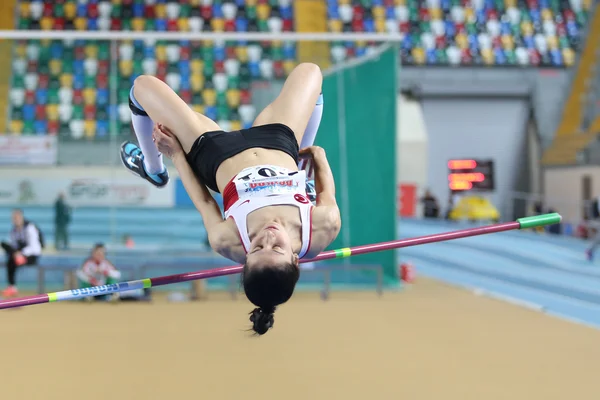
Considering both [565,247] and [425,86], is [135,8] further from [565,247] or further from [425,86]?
[565,247]

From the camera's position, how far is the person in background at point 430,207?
1653 cm

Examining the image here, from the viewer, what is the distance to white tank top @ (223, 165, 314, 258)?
3363 millimetres

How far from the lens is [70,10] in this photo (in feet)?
57.9

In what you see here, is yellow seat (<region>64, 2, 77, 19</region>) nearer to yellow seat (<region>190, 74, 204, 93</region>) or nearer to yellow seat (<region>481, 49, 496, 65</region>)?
yellow seat (<region>190, 74, 204, 93</region>)

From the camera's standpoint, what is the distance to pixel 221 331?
7.61m

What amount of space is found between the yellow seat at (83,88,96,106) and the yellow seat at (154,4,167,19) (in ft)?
25.7

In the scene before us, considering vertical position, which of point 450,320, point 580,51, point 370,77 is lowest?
point 450,320

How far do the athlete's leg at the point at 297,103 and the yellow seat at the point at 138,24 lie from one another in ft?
47.0

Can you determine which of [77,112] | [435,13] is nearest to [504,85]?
[435,13]

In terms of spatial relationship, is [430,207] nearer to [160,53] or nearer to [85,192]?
[160,53]

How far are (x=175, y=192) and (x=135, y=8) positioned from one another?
894cm

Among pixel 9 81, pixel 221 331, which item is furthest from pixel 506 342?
pixel 9 81

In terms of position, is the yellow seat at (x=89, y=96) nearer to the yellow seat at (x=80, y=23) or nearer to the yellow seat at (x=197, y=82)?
the yellow seat at (x=197, y=82)

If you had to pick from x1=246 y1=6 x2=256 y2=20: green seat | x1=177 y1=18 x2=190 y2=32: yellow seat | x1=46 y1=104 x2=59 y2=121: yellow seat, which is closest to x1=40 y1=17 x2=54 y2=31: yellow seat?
x1=177 y1=18 x2=190 y2=32: yellow seat
